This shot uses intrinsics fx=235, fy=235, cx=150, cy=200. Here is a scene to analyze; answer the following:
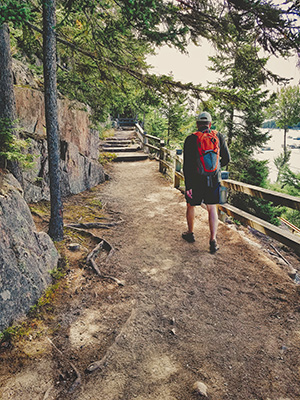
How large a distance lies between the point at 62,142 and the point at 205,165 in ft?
17.8

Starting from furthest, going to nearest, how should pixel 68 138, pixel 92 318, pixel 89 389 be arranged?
pixel 68 138 < pixel 92 318 < pixel 89 389

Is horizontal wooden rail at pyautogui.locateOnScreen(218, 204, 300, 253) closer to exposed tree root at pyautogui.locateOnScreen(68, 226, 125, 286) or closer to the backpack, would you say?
the backpack

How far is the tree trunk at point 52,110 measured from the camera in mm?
4277

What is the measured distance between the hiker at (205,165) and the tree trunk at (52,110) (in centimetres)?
265

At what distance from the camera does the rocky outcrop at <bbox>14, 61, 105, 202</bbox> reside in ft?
21.4

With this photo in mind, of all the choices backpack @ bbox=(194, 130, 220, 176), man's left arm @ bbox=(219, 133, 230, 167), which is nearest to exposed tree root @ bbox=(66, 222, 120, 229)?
backpack @ bbox=(194, 130, 220, 176)

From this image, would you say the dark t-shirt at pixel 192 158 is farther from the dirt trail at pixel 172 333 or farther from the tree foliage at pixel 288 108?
the tree foliage at pixel 288 108

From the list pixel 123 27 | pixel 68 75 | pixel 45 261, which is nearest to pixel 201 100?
pixel 123 27

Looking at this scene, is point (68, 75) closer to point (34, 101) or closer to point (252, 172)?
point (34, 101)

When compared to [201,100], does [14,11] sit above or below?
above

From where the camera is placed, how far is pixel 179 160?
9.00 metres

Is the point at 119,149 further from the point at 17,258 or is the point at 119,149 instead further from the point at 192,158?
the point at 17,258

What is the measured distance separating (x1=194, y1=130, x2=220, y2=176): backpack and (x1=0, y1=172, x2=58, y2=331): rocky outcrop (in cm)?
322

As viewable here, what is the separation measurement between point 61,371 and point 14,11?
4069 mm
